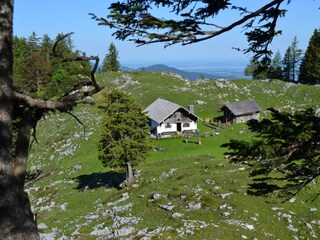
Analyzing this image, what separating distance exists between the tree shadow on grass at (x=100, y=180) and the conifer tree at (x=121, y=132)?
3.40 metres

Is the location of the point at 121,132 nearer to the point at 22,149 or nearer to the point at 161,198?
the point at 161,198

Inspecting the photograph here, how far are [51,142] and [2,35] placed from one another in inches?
1982

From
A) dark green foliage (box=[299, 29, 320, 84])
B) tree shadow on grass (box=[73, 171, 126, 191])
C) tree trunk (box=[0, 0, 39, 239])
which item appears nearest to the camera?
tree trunk (box=[0, 0, 39, 239])

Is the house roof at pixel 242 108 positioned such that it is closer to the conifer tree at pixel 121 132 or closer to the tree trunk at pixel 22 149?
the conifer tree at pixel 121 132

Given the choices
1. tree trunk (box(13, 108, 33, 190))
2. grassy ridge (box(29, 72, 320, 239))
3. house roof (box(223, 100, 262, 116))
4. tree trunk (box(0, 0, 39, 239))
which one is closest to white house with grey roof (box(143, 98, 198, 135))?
grassy ridge (box(29, 72, 320, 239))

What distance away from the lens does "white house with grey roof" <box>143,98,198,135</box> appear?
2205 inches

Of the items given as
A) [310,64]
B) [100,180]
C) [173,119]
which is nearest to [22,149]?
[100,180]

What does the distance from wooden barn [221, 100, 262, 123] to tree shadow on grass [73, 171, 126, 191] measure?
2962 cm

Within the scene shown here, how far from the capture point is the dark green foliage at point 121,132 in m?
32.5

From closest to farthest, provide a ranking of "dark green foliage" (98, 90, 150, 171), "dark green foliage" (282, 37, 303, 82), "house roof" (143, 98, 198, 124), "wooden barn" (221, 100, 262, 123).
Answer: "dark green foliage" (98, 90, 150, 171) → "house roof" (143, 98, 198, 124) → "wooden barn" (221, 100, 262, 123) → "dark green foliage" (282, 37, 303, 82)

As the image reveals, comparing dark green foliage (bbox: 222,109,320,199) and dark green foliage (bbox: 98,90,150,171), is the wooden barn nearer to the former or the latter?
dark green foliage (bbox: 98,90,150,171)

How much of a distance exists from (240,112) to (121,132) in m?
34.2

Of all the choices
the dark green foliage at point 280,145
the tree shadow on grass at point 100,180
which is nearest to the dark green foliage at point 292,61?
the tree shadow on grass at point 100,180

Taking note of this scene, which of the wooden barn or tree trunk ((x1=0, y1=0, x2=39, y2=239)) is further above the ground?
tree trunk ((x1=0, y1=0, x2=39, y2=239))
